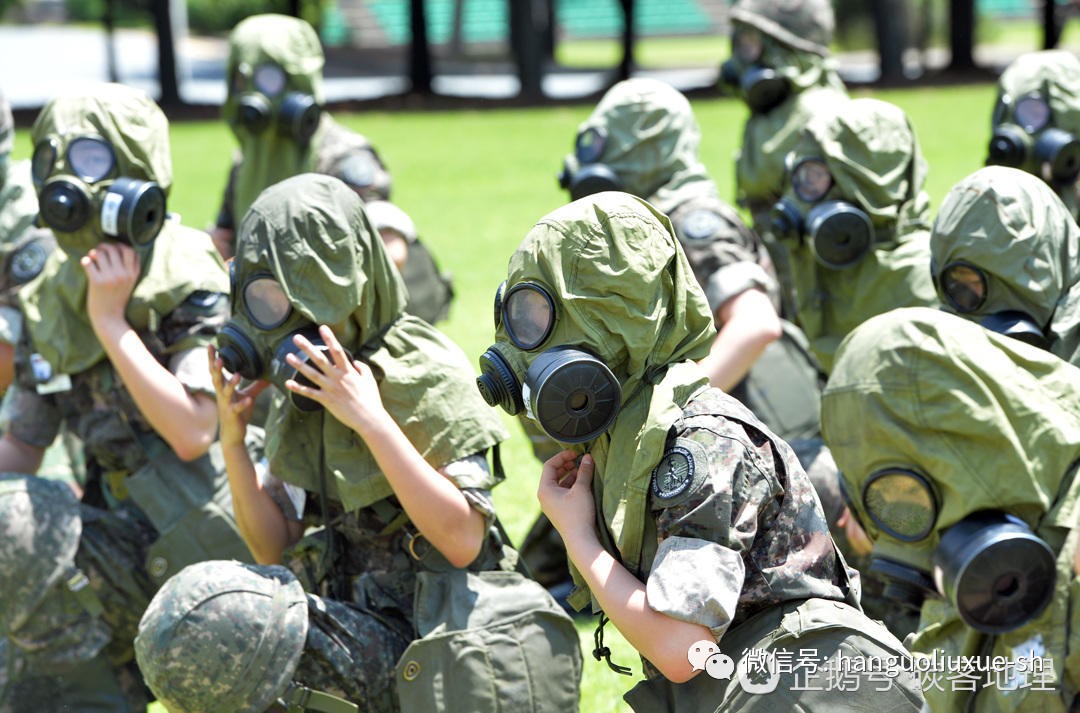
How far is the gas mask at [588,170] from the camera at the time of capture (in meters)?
6.53

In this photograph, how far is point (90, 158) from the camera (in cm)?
535

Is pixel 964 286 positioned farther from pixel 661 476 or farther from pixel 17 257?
pixel 17 257

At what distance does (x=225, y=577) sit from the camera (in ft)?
14.3

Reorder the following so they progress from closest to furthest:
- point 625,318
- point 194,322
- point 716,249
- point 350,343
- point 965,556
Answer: point 965,556
point 625,318
point 350,343
point 194,322
point 716,249

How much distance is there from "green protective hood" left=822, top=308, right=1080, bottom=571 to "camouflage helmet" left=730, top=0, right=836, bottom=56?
16.4 feet

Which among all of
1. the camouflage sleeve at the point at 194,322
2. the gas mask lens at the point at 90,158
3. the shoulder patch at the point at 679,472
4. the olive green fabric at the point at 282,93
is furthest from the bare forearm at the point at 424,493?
the olive green fabric at the point at 282,93

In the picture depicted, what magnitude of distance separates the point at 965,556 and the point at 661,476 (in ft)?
2.53

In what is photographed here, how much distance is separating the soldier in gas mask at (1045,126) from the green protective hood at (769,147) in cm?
89

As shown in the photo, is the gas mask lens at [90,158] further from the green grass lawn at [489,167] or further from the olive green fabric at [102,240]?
the green grass lawn at [489,167]

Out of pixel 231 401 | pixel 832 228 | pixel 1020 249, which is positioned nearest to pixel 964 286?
pixel 1020 249

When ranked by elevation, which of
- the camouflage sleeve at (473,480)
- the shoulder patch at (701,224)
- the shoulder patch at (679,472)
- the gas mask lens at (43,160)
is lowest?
the camouflage sleeve at (473,480)

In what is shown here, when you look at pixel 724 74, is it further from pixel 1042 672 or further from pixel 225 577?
pixel 1042 672

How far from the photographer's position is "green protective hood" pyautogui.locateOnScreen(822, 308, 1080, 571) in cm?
321

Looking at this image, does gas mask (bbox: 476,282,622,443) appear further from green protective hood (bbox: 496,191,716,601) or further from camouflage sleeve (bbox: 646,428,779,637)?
camouflage sleeve (bbox: 646,428,779,637)
